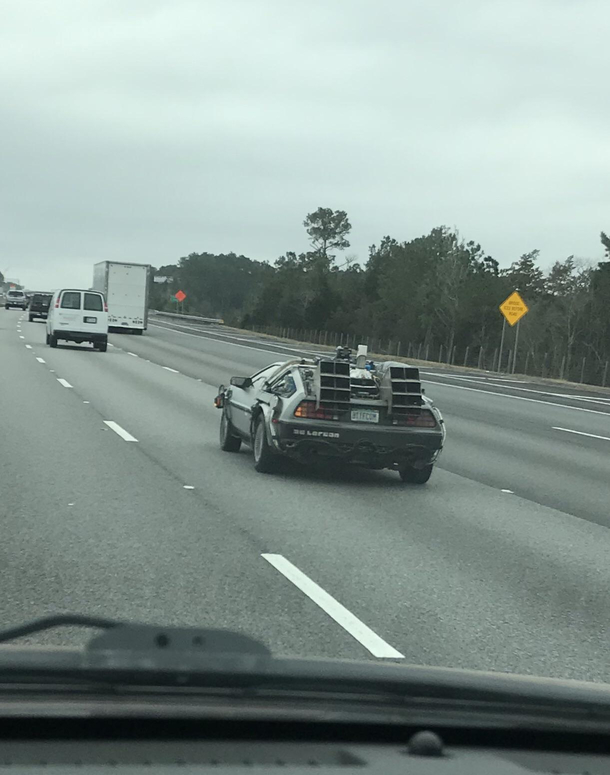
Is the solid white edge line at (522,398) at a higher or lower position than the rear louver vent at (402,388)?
lower

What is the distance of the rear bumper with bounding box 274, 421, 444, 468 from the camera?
505 inches

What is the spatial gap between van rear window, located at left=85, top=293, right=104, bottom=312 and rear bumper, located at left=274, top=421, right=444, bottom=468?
29.1 meters

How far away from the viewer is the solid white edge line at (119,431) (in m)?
16.5

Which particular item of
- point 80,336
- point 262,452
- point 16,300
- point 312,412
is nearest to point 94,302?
point 80,336

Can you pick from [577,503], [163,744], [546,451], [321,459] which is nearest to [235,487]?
[321,459]

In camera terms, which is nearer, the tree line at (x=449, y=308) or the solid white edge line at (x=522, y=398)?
the solid white edge line at (x=522, y=398)

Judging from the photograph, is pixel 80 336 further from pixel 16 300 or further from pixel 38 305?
pixel 16 300

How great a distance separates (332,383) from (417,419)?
1001 mm

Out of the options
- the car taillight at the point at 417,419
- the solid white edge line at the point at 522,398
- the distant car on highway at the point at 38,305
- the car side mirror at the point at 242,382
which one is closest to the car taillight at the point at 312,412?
the car taillight at the point at 417,419

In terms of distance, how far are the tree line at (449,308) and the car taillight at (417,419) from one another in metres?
69.9

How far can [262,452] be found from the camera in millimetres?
13406

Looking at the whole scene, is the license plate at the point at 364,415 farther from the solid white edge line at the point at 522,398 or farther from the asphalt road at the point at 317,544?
the solid white edge line at the point at 522,398

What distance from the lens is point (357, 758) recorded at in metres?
2.48

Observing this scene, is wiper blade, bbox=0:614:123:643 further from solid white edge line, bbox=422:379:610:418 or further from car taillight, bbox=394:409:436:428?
solid white edge line, bbox=422:379:610:418
